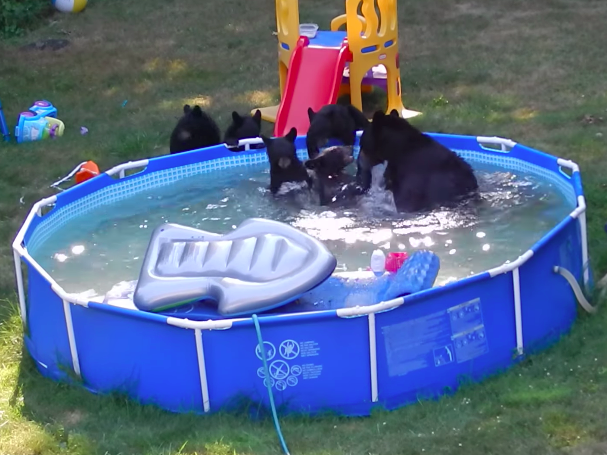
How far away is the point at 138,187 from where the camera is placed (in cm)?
755

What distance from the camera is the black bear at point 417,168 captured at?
661cm

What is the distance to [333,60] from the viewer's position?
30.6 ft

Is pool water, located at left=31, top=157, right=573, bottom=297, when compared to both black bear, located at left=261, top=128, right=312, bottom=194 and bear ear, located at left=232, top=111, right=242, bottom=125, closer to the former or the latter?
black bear, located at left=261, top=128, right=312, bottom=194

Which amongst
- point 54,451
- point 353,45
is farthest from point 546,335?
point 353,45

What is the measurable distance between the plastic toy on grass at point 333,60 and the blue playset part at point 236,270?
12.9ft

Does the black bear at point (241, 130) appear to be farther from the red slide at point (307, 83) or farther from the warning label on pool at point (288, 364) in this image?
→ the warning label on pool at point (288, 364)

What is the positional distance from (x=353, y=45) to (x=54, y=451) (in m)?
6.13

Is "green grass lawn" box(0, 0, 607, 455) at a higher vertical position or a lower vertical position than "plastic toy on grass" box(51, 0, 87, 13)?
lower

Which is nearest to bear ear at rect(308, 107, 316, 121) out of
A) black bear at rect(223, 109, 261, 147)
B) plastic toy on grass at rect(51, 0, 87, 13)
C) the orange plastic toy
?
black bear at rect(223, 109, 261, 147)

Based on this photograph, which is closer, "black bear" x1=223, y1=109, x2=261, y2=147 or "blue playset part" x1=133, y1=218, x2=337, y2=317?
"blue playset part" x1=133, y1=218, x2=337, y2=317

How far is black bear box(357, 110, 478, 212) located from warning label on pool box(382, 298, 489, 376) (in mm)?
2198

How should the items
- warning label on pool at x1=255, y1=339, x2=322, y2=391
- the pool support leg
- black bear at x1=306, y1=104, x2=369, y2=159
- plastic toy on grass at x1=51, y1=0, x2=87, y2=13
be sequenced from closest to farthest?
1. the pool support leg
2. warning label on pool at x1=255, y1=339, x2=322, y2=391
3. black bear at x1=306, y1=104, x2=369, y2=159
4. plastic toy on grass at x1=51, y1=0, x2=87, y2=13

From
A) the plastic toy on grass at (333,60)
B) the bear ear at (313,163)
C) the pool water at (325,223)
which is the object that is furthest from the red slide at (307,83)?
the bear ear at (313,163)

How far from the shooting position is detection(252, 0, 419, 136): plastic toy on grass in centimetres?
912
